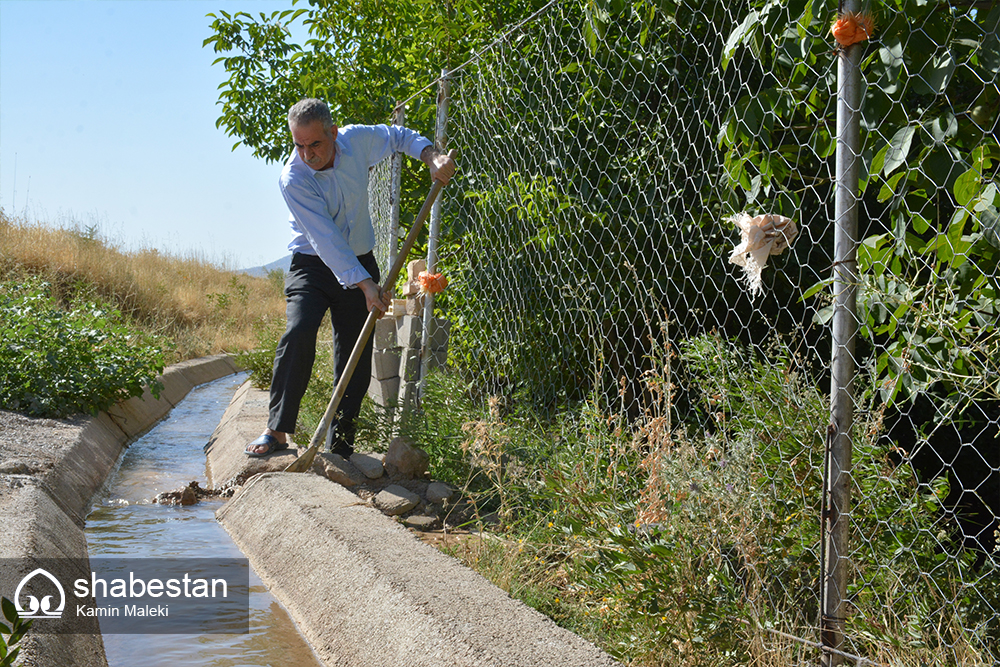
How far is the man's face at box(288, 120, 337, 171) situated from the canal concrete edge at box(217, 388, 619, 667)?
1854 mm

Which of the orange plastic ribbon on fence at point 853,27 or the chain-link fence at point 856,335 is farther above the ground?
the orange plastic ribbon on fence at point 853,27

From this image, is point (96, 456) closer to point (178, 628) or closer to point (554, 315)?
point (178, 628)

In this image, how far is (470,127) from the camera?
199 inches

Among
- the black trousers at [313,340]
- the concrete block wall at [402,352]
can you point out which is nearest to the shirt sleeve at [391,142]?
the black trousers at [313,340]

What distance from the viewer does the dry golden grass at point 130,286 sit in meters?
12.7

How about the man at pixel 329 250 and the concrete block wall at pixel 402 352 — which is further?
the concrete block wall at pixel 402 352

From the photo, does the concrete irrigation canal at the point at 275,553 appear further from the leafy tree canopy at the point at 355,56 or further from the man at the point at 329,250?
the leafy tree canopy at the point at 355,56

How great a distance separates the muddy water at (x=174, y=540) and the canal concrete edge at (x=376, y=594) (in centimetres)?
9

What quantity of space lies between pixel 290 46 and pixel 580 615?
6899 mm

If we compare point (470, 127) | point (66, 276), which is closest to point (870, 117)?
point (470, 127)

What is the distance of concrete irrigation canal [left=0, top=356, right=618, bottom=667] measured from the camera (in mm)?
2406

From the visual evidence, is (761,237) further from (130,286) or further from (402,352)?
(130,286)

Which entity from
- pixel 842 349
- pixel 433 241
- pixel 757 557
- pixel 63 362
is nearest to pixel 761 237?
pixel 842 349

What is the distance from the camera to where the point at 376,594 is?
108 inches
